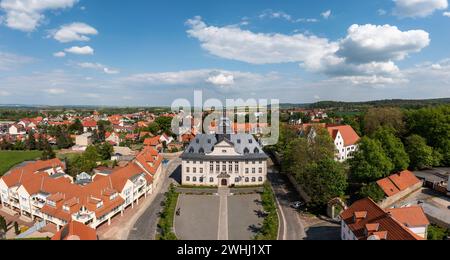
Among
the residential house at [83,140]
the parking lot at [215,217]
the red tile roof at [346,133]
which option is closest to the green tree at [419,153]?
the red tile roof at [346,133]

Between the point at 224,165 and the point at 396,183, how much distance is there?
2110cm

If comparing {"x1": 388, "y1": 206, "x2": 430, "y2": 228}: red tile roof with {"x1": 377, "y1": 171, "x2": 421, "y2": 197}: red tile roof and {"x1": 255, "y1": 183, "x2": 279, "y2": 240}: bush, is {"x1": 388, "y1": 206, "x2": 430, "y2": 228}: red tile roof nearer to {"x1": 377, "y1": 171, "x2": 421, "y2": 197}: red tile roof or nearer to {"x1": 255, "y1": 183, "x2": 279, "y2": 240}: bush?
{"x1": 377, "y1": 171, "x2": 421, "y2": 197}: red tile roof

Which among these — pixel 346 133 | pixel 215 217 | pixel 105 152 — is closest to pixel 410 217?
pixel 215 217

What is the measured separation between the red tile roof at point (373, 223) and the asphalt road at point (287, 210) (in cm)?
453

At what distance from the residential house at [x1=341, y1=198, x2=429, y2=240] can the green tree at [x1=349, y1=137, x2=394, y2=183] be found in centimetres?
915

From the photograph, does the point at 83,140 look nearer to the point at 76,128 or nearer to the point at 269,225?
the point at 76,128

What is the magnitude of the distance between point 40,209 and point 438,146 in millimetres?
53628

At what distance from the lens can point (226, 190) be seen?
36531mm

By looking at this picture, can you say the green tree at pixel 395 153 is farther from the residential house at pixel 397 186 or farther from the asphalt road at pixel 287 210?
the asphalt road at pixel 287 210

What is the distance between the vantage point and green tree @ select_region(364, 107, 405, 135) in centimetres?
4778

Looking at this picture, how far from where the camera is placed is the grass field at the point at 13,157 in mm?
54475

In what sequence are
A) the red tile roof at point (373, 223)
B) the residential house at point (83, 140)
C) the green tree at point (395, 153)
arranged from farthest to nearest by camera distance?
the residential house at point (83, 140) < the green tree at point (395, 153) < the red tile roof at point (373, 223)

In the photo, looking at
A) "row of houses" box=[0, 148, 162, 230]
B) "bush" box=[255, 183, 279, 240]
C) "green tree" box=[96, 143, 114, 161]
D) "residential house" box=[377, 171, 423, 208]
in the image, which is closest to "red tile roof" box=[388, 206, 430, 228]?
"residential house" box=[377, 171, 423, 208]
